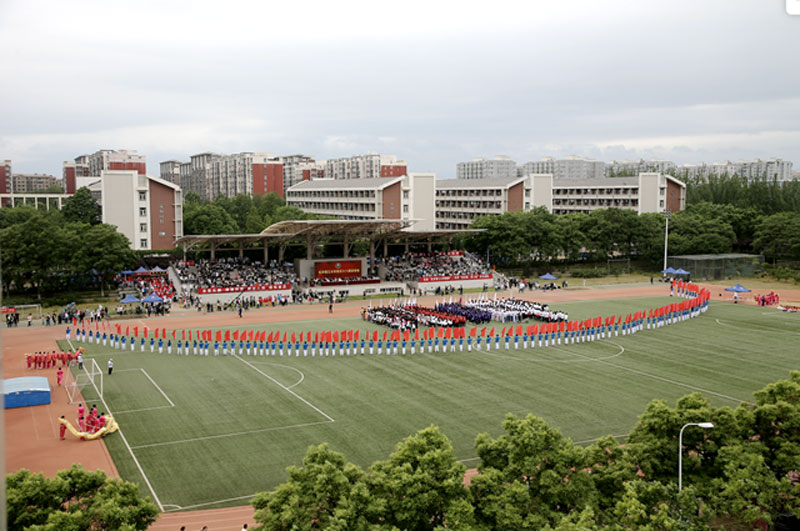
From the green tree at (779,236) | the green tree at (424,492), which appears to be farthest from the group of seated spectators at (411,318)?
the green tree at (779,236)

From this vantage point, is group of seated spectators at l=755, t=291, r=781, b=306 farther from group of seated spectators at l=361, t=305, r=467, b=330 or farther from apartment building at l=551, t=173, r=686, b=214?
apartment building at l=551, t=173, r=686, b=214

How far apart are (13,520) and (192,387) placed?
49.6 ft

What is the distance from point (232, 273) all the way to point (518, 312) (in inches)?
977

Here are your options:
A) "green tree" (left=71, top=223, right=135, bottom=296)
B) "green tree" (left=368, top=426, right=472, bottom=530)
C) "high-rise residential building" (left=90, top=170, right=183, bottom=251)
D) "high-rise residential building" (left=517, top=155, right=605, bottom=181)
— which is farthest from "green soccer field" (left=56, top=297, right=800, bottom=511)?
"high-rise residential building" (left=517, top=155, right=605, bottom=181)

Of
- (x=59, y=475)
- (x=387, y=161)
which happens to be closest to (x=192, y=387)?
(x=59, y=475)

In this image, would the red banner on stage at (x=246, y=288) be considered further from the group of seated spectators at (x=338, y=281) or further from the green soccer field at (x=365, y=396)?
the green soccer field at (x=365, y=396)

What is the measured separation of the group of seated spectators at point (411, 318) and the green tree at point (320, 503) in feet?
80.4

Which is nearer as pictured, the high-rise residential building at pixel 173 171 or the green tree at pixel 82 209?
the green tree at pixel 82 209

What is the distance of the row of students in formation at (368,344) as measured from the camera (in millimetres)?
32875

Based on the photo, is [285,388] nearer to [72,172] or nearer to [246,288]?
[246,288]

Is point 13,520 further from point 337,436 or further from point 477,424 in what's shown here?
point 477,424

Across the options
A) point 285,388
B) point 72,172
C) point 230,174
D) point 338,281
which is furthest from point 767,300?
point 72,172

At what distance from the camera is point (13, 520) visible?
1189 cm

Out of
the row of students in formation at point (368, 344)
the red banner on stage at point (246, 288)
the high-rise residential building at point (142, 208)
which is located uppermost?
the high-rise residential building at point (142, 208)
